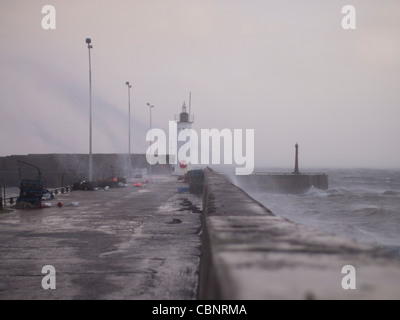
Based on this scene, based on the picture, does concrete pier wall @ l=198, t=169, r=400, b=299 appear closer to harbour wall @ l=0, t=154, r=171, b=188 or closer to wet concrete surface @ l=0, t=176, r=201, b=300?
wet concrete surface @ l=0, t=176, r=201, b=300

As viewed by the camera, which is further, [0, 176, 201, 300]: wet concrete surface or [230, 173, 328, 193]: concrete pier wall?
[230, 173, 328, 193]: concrete pier wall

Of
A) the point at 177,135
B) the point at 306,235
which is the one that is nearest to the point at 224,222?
the point at 306,235

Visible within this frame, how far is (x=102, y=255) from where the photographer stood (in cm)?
775

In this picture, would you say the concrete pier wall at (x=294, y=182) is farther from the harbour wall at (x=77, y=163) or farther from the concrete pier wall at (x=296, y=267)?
the concrete pier wall at (x=296, y=267)

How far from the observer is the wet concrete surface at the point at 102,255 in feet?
18.2

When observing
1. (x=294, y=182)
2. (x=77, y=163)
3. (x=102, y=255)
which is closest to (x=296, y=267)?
(x=102, y=255)

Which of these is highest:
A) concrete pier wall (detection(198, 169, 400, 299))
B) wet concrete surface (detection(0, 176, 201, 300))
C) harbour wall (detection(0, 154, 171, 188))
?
concrete pier wall (detection(198, 169, 400, 299))

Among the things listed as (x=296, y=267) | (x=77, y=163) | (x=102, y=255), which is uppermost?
(x=296, y=267)

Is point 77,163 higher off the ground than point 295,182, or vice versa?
point 77,163

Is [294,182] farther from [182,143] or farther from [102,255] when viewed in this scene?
[102,255]

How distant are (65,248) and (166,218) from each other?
5.09m

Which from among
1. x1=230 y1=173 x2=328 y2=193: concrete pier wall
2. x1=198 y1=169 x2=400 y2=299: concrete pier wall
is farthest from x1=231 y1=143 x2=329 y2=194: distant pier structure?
x1=198 y1=169 x2=400 y2=299: concrete pier wall

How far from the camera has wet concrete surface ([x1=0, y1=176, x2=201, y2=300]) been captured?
5.56 m
